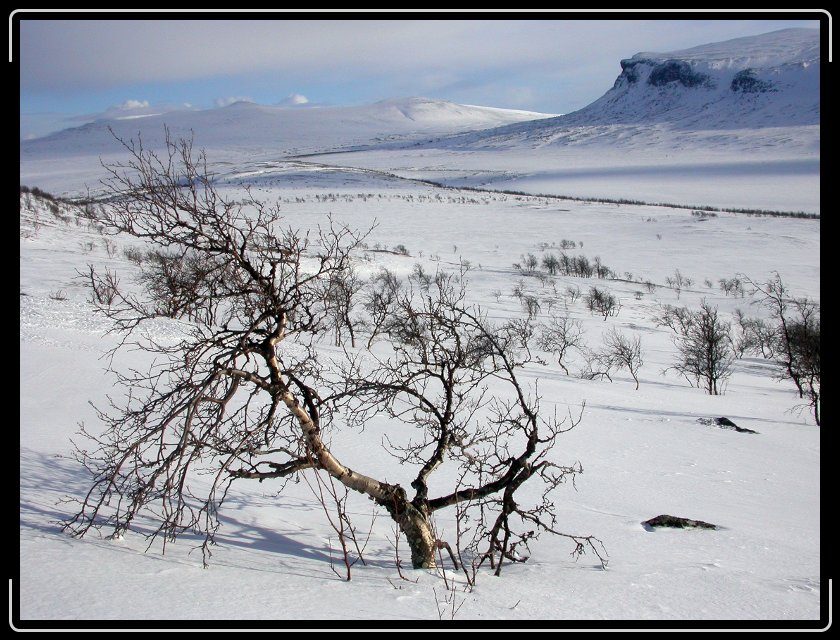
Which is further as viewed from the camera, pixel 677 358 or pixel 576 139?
pixel 576 139

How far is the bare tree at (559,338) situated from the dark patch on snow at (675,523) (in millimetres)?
17497

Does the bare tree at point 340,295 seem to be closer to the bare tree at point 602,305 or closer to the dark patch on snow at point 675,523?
the dark patch on snow at point 675,523

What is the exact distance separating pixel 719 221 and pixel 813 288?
27517 mm

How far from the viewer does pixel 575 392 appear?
647 inches

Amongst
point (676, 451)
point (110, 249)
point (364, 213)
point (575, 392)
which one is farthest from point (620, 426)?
point (364, 213)

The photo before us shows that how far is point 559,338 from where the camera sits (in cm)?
2677

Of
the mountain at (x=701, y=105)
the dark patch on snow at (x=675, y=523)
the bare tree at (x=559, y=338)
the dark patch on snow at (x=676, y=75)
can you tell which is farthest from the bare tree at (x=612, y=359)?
the dark patch on snow at (x=676, y=75)

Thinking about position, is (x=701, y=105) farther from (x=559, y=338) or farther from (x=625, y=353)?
(x=625, y=353)

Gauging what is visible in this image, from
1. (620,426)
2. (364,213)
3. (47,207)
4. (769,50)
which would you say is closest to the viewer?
(620,426)

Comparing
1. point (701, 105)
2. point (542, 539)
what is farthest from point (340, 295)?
point (701, 105)

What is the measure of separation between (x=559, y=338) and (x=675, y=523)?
20.2 metres

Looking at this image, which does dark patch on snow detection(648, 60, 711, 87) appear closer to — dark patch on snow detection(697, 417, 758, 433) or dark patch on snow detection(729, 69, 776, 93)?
dark patch on snow detection(729, 69, 776, 93)

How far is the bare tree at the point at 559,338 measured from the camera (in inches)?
1009
